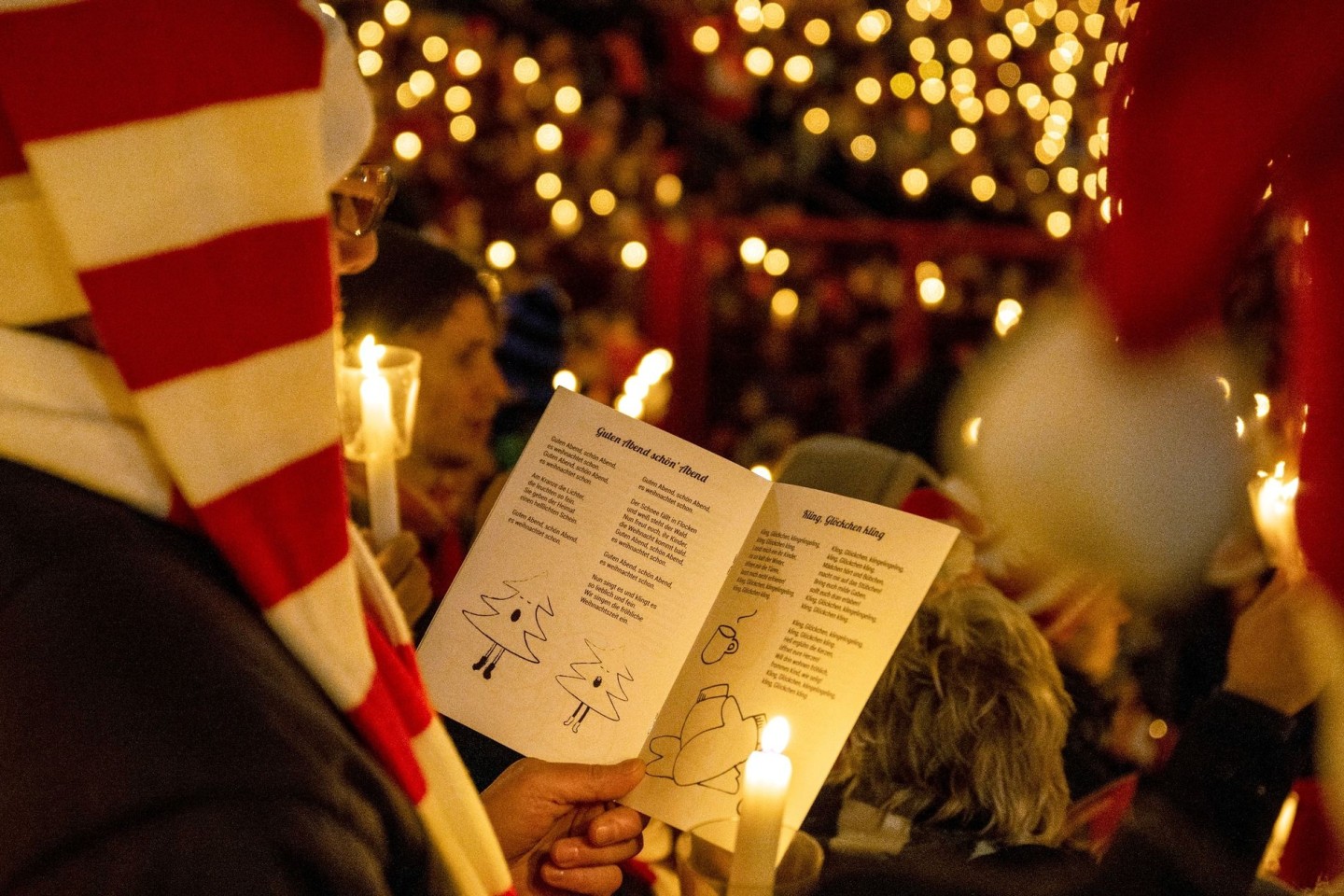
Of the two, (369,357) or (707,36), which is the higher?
(707,36)

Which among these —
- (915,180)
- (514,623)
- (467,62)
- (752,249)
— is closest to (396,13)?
(467,62)

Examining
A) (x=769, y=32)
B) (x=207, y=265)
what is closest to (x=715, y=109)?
(x=769, y=32)

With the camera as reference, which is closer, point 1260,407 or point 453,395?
point 1260,407

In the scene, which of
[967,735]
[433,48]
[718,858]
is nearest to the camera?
[718,858]

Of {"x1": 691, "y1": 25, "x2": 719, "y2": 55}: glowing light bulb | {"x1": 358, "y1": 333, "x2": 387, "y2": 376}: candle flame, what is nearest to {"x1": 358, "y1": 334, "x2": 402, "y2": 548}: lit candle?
{"x1": 358, "y1": 333, "x2": 387, "y2": 376}: candle flame

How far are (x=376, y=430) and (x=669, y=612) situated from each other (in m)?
0.59

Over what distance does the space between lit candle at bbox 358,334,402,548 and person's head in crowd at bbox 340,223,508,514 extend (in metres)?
0.65

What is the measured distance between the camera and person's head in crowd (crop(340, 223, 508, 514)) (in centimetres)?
216

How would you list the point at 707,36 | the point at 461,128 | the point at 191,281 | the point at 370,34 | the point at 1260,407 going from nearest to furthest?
the point at 191,281, the point at 1260,407, the point at 370,34, the point at 461,128, the point at 707,36

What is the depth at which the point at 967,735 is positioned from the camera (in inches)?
47.8

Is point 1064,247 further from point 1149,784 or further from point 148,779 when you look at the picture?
point 148,779

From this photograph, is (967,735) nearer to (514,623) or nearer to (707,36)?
(514,623)

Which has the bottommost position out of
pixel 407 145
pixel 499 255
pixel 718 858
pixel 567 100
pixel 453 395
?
pixel 718 858

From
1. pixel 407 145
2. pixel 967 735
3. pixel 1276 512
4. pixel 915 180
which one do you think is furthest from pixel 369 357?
pixel 915 180
